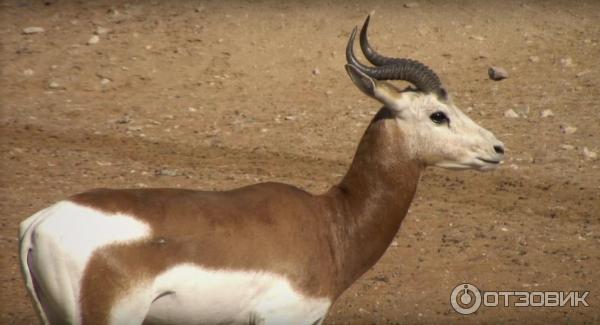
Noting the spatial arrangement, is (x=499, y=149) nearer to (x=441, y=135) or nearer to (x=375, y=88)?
(x=441, y=135)

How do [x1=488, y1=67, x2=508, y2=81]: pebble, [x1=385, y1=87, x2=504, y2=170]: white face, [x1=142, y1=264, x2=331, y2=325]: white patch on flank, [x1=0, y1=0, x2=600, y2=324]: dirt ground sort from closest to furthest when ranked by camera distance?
[x1=142, y1=264, x2=331, y2=325]: white patch on flank → [x1=385, y1=87, x2=504, y2=170]: white face → [x1=0, y1=0, x2=600, y2=324]: dirt ground → [x1=488, y1=67, x2=508, y2=81]: pebble

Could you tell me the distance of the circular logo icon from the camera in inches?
344

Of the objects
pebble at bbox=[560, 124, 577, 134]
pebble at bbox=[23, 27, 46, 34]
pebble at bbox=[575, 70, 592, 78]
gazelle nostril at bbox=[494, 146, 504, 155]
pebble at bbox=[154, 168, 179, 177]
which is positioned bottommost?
pebble at bbox=[23, 27, 46, 34]

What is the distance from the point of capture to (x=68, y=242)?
18.9 feet

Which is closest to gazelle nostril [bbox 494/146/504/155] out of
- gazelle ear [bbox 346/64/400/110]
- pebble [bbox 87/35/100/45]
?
gazelle ear [bbox 346/64/400/110]

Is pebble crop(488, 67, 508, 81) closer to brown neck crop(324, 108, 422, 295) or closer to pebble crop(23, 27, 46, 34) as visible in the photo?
pebble crop(23, 27, 46, 34)

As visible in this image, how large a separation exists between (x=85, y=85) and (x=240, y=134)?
2712mm

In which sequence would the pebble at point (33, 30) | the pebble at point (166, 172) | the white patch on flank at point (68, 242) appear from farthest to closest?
the pebble at point (33, 30) → the pebble at point (166, 172) → the white patch on flank at point (68, 242)

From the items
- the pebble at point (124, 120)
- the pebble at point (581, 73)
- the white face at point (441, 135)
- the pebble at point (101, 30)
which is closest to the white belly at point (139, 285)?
the white face at point (441, 135)

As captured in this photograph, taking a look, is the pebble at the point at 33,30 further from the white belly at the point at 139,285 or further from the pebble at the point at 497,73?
the white belly at the point at 139,285

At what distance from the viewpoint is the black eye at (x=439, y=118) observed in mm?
6965

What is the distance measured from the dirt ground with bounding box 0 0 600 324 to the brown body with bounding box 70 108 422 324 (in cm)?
182

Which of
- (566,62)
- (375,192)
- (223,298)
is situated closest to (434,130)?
(375,192)

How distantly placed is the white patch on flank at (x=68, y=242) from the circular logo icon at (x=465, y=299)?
360 centimetres
